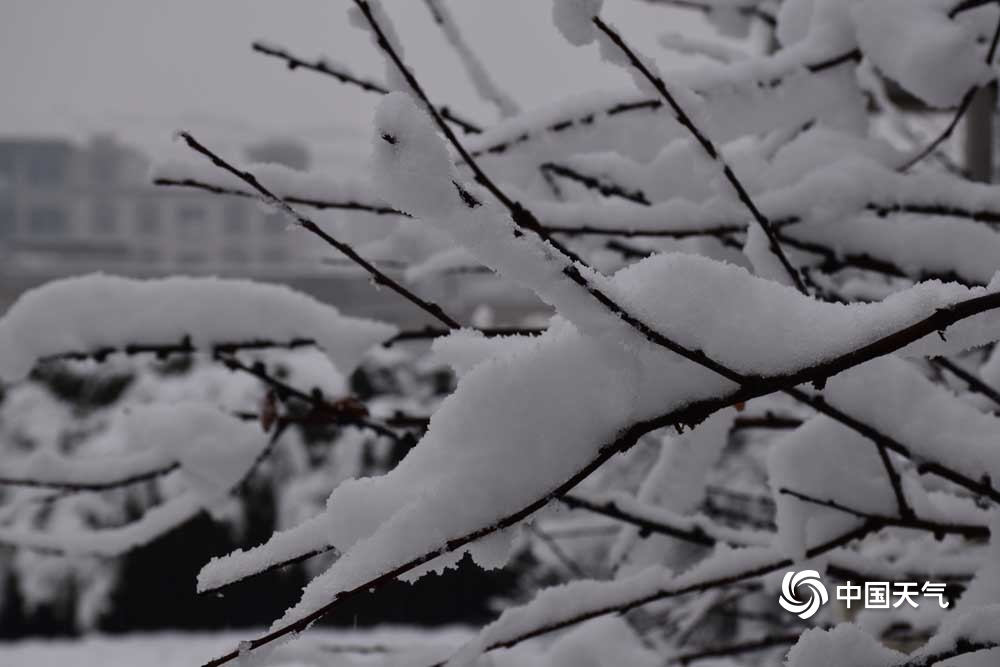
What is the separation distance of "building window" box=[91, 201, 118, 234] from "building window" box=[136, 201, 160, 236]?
4.65 ft

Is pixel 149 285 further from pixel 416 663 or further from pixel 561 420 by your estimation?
pixel 561 420

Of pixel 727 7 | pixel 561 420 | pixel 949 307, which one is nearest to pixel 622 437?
pixel 561 420

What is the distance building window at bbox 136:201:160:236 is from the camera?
44188 millimetres

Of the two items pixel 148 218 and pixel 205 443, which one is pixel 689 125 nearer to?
pixel 205 443

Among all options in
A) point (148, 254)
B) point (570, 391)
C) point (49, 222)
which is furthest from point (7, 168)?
point (570, 391)

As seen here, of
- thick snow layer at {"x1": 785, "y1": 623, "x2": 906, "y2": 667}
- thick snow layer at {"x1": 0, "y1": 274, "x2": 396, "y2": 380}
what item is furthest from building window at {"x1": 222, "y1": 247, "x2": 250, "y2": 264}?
thick snow layer at {"x1": 785, "y1": 623, "x2": 906, "y2": 667}

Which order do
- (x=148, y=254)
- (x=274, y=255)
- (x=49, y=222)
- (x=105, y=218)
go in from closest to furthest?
(x=148, y=254) → (x=105, y=218) → (x=274, y=255) → (x=49, y=222)

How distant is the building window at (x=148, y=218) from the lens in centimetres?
4419

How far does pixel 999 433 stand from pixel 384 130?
785 mm

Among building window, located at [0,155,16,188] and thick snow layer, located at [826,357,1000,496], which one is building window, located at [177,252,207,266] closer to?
building window, located at [0,155,16,188]

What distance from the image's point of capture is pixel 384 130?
43cm

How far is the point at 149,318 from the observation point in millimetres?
1104

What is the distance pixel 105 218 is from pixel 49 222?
12.2 ft

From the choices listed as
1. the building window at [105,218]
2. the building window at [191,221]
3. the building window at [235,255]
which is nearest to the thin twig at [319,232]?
the building window at [235,255]
